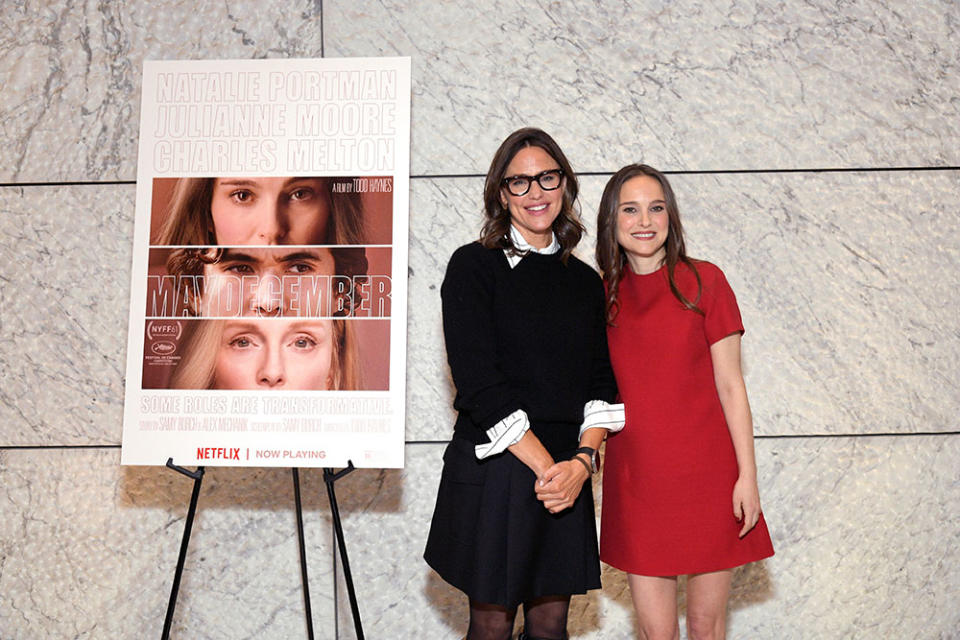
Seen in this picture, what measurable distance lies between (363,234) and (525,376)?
0.62 metres

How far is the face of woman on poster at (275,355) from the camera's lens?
187 centimetres

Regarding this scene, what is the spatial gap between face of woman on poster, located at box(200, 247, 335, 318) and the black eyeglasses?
548 millimetres

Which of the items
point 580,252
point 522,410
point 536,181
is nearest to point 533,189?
point 536,181

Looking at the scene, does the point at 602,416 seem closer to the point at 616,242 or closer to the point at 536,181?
the point at 616,242

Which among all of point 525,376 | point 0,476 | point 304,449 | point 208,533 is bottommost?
point 208,533

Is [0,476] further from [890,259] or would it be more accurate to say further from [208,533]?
[890,259]

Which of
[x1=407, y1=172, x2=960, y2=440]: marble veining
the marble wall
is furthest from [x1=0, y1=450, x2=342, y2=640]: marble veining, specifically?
[x1=407, y1=172, x2=960, y2=440]: marble veining

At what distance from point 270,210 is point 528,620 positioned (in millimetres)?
1264

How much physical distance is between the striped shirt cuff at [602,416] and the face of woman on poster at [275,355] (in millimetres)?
683

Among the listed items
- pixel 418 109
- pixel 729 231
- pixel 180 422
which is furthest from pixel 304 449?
pixel 729 231

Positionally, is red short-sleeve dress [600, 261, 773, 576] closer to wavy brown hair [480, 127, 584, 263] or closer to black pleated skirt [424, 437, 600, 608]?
black pleated skirt [424, 437, 600, 608]

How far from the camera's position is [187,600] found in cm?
242

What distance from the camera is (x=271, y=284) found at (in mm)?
1884

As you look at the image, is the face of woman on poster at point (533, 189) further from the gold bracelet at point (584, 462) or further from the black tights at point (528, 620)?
the black tights at point (528, 620)
